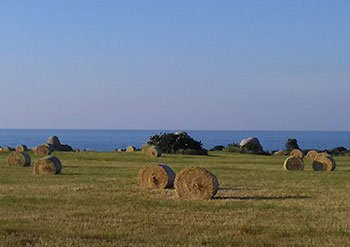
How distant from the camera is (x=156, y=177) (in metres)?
22.2

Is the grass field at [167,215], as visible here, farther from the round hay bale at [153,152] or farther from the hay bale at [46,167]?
the round hay bale at [153,152]

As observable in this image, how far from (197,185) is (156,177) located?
3821mm

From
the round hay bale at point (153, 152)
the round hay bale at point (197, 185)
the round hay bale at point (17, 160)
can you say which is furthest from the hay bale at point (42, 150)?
the round hay bale at point (197, 185)

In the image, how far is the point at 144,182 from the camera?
2230 centimetres

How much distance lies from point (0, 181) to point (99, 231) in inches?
506

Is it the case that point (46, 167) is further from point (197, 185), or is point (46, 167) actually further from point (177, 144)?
point (177, 144)

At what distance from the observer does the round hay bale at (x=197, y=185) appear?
60.7ft

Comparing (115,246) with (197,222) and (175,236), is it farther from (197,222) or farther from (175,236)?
(197,222)

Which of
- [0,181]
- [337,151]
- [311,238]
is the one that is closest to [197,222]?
[311,238]

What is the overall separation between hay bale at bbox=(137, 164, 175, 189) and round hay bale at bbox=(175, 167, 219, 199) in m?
3.30

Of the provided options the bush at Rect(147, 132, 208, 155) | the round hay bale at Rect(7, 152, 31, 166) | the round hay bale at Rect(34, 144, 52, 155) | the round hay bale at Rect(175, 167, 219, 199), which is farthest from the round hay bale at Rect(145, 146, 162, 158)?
the round hay bale at Rect(175, 167, 219, 199)

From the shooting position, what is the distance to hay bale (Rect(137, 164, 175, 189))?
2206 centimetres

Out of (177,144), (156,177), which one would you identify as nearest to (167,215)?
A: (156,177)

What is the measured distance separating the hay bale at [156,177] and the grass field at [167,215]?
0.53 m
